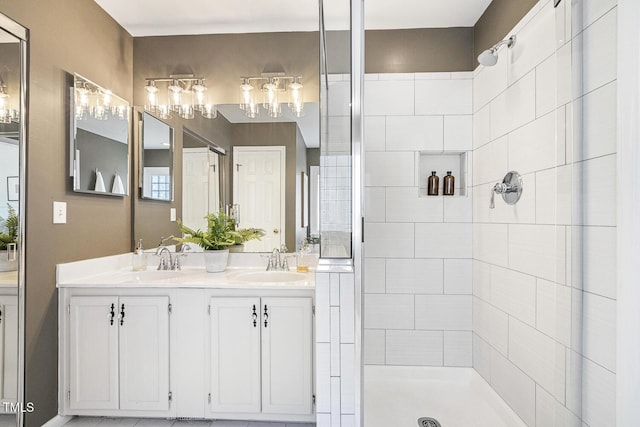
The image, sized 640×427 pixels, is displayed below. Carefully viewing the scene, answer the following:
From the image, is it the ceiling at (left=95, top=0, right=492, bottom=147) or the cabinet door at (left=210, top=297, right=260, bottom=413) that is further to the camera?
the ceiling at (left=95, top=0, right=492, bottom=147)

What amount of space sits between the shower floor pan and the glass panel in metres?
1.16

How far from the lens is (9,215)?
4.99ft

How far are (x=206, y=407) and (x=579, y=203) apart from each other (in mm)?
1939

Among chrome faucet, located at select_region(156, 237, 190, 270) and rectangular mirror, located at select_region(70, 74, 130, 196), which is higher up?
rectangular mirror, located at select_region(70, 74, 130, 196)

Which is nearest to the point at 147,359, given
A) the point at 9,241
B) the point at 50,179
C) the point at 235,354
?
the point at 235,354

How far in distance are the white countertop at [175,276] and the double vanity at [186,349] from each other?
0.4 inches

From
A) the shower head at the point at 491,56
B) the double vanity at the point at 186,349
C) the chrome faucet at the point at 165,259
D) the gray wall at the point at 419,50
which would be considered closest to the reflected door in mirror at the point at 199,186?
the chrome faucet at the point at 165,259

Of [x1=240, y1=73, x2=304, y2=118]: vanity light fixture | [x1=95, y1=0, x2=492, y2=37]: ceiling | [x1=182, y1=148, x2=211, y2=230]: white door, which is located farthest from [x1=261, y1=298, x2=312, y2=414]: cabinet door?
[x1=95, y1=0, x2=492, y2=37]: ceiling

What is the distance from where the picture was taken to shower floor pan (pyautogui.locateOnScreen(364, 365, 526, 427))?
1.88m

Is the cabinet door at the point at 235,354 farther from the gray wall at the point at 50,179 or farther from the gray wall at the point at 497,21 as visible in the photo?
the gray wall at the point at 497,21

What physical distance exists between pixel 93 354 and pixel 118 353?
14cm

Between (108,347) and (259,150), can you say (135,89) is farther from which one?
(108,347)

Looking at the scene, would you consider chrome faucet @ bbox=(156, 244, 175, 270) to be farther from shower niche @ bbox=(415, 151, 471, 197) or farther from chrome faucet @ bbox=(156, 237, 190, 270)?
shower niche @ bbox=(415, 151, 471, 197)

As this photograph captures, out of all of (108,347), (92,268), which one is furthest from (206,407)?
(92,268)
